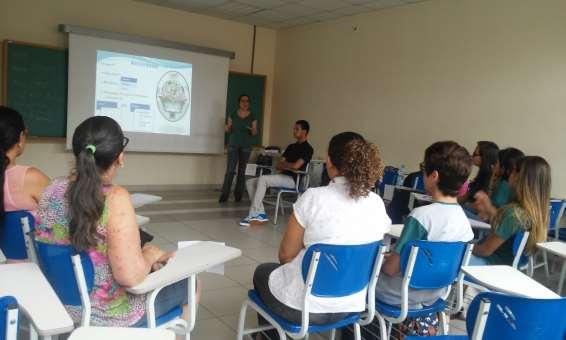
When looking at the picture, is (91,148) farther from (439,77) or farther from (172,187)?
(172,187)

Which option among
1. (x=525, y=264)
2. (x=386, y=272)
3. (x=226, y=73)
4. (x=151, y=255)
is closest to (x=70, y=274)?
(x=151, y=255)

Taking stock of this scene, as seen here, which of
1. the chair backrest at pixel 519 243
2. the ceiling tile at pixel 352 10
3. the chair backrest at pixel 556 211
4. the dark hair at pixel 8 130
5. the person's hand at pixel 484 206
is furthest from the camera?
the ceiling tile at pixel 352 10

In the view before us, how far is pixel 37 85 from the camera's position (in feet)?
18.4

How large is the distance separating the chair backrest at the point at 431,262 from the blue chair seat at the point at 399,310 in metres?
0.12

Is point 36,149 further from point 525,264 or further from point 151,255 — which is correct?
point 525,264

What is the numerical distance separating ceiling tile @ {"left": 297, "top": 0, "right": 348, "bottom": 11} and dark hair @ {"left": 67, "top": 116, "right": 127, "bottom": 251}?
4.78m

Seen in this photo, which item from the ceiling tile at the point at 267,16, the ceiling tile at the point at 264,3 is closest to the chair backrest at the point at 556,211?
the ceiling tile at the point at 264,3

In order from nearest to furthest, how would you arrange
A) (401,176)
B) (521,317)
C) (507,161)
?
(521,317)
(507,161)
(401,176)

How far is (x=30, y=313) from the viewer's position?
3.71 feet

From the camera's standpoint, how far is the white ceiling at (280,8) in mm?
5797

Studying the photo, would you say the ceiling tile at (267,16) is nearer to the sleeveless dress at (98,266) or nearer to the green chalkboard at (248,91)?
the green chalkboard at (248,91)

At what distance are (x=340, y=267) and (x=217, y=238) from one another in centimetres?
286

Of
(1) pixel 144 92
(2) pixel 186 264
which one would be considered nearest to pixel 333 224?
(2) pixel 186 264

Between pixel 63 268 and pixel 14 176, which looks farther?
pixel 14 176
